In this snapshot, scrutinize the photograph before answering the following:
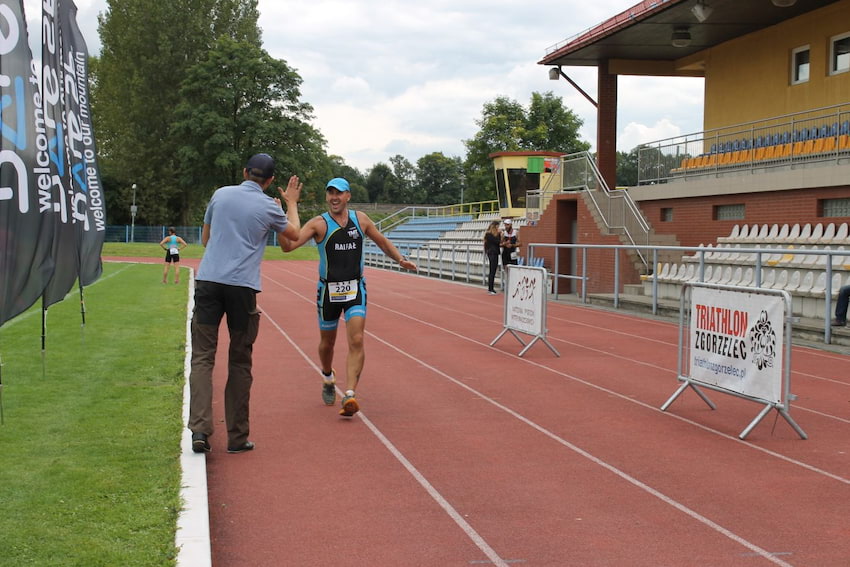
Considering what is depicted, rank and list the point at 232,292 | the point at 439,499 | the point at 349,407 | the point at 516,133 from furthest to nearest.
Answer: the point at 516,133
the point at 349,407
the point at 232,292
the point at 439,499

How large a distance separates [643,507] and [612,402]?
3404 mm

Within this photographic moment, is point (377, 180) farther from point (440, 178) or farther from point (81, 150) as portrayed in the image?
point (81, 150)

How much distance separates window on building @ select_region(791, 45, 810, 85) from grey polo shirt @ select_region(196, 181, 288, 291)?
66.5 feet

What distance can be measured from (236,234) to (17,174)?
1.71 meters

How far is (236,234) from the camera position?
6520mm

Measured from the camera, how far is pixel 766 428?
301 inches

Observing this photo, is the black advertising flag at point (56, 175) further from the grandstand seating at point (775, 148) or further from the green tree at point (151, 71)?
the green tree at point (151, 71)

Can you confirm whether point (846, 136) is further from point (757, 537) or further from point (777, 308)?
point (757, 537)

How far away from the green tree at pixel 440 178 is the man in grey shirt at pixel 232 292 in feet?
417

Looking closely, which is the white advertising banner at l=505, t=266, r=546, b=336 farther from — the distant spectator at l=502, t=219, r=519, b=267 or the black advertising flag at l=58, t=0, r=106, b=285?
the distant spectator at l=502, t=219, r=519, b=267

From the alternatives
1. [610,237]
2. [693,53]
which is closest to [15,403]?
[610,237]

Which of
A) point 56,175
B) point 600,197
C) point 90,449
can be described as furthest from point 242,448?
point 600,197

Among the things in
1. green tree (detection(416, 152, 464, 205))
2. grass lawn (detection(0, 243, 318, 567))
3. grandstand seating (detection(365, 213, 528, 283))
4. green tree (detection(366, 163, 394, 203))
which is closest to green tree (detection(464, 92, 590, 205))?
grandstand seating (detection(365, 213, 528, 283))

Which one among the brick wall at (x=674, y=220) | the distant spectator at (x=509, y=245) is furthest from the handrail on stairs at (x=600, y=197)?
the distant spectator at (x=509, y=245)
